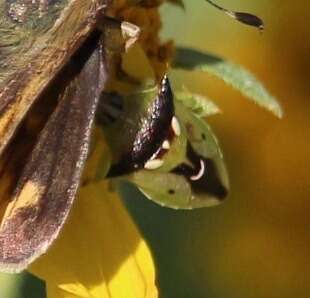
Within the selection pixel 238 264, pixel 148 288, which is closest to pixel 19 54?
pixel 148 288

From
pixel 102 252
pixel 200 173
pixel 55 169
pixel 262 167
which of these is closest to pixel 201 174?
pixel 200 173

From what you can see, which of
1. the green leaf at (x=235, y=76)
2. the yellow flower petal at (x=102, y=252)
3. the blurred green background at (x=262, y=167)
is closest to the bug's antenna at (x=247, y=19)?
the green leaf at (x=235, y=76)

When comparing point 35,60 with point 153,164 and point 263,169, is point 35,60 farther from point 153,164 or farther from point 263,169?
point 263,169

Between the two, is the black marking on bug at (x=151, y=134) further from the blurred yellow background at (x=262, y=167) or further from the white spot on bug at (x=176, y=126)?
the blurred yellow background at (x=262, y=167)

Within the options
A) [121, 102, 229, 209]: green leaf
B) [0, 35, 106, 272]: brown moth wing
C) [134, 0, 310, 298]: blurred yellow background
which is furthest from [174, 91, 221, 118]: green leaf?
[134, 0, 310, 298]: blurred yellow background

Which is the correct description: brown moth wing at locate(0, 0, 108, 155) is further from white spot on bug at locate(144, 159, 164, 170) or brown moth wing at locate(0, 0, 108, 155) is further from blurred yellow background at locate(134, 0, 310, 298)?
blurred yellow background at locate(134, 0, 310, 298)
